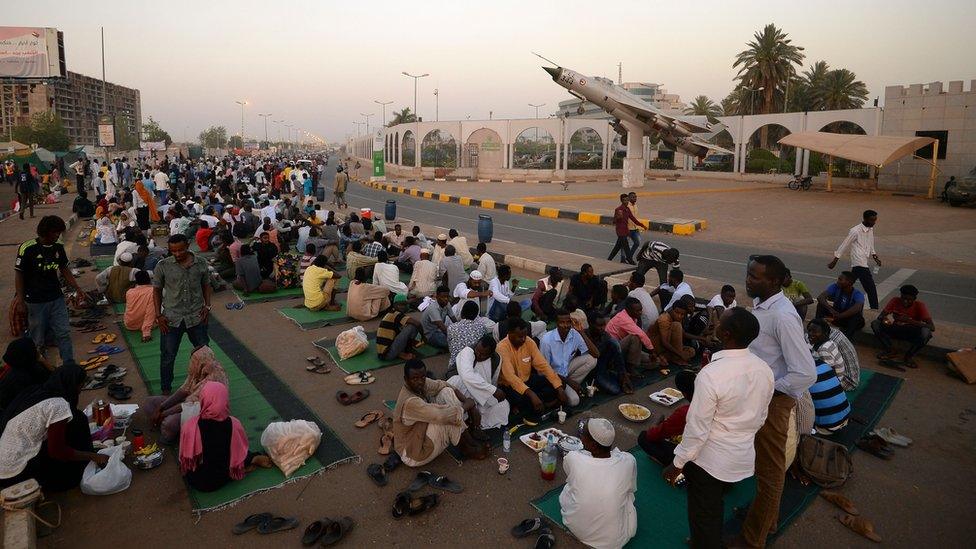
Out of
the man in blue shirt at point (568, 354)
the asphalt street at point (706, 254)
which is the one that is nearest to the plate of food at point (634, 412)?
the man in blue shirt at point (568, 354)

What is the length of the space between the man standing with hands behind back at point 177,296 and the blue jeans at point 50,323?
1.28 metres

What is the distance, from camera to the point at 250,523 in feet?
13.4

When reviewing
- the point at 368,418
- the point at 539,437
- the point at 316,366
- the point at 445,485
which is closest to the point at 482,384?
the point at 539,437

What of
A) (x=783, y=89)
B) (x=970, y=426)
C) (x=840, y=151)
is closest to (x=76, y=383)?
(x=970, y=426)

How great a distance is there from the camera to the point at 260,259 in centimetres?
1076

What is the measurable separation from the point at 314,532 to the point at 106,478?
1.82m

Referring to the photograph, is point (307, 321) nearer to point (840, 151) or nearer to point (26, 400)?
point (26, 400)

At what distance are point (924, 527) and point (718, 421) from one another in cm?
235

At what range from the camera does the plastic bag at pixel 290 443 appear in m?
4.78

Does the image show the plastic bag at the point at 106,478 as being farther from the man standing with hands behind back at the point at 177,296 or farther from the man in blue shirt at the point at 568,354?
the man in blue shirt at the point at 568,354

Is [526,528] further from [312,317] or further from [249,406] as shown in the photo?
[312,317]

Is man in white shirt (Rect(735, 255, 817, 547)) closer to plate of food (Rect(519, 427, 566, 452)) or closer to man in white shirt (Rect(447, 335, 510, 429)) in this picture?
plate of food (Rect(519, 427, 566, 452))

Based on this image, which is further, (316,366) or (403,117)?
(403,117)

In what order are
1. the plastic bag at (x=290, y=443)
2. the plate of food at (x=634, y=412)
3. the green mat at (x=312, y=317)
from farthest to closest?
the green mat at (x=312, y=317) → the plate of food at (x=634, y=412) → the plastic bag at (x=290, y=443)
